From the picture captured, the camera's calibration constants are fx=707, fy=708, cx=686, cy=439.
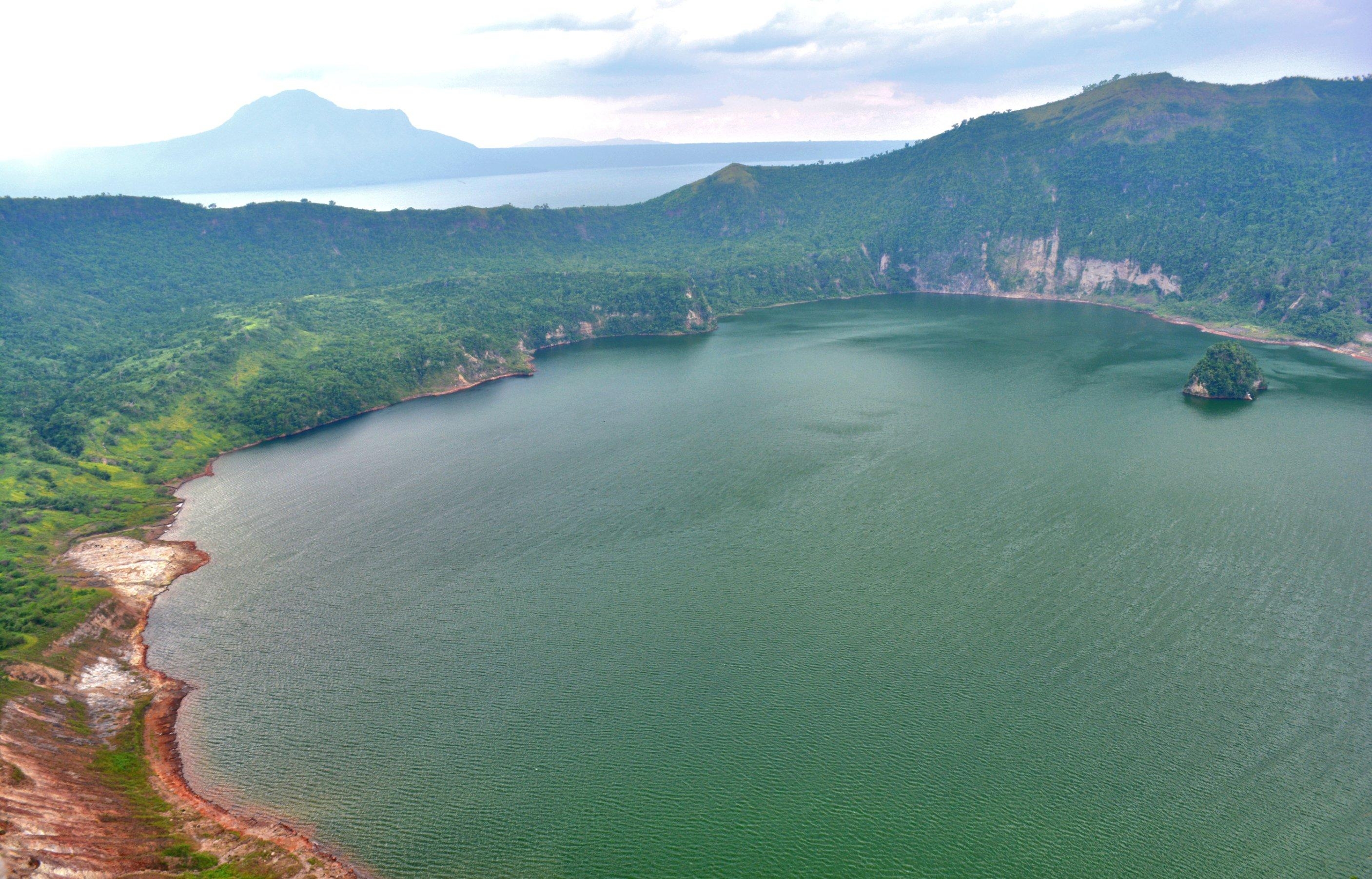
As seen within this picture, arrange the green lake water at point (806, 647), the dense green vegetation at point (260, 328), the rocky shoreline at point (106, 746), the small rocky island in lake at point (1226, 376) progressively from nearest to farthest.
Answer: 1. the rocky shoreline at point (106, 746)
2. the green lake water at point (806, 647)
3. the dense green vegetation at point (260, 328)
4. the small rocky island in lake at point (1226, 376)

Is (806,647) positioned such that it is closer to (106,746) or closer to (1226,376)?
(106,746)

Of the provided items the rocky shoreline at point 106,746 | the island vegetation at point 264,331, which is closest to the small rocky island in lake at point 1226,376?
the island vegetation at point 264,331

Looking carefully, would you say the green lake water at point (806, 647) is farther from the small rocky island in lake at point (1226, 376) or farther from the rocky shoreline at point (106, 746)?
the small rocky island in lake at point (1226, 376)

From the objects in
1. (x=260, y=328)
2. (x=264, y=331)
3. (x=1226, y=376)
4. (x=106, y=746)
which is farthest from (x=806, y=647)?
(x=260, y=328)

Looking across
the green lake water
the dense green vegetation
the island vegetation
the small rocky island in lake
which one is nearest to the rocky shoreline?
the green lake water

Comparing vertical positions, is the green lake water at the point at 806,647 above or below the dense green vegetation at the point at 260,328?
below

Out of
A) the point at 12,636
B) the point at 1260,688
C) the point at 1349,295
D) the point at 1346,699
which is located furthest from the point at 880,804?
the point at 1349,295

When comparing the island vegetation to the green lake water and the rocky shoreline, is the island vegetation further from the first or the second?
the green lake water
